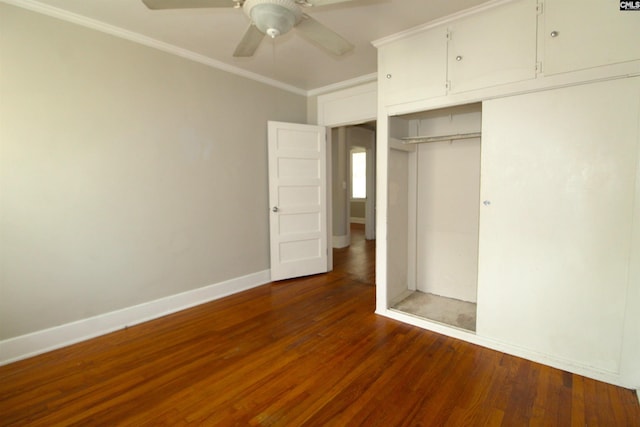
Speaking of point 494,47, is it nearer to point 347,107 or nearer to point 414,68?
point 414,68

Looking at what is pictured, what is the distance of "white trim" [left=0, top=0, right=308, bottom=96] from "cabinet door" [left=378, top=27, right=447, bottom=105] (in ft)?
5.58

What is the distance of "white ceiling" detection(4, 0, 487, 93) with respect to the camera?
237cm

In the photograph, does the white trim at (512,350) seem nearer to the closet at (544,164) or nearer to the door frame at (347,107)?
the closet at (544,164)

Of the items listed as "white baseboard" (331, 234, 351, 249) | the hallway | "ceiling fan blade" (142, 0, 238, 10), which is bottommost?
the hallway

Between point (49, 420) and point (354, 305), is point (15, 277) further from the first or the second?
point (354, 305)

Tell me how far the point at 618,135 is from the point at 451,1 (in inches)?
58.2

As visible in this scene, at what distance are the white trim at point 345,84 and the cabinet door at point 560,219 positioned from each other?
175cm

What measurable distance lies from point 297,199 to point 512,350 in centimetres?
284

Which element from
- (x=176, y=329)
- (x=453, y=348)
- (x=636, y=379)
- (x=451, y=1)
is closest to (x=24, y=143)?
(x=176, y=329)

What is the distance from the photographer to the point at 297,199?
4156 millimetres

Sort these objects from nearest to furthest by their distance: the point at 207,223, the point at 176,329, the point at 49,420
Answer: the point at 49,420
the point at 176,329
the point at 207,223

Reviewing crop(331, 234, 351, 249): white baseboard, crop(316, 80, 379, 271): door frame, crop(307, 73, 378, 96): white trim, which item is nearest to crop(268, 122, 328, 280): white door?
crop(316, 80, 379, 271): door frame

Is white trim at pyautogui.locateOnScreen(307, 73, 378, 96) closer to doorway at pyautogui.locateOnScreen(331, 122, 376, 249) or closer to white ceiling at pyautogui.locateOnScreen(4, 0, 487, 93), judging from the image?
white ceiling at pyautogui.locateOnScreen(4, 0, 487, 93)

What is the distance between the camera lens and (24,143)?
7.64 ft
